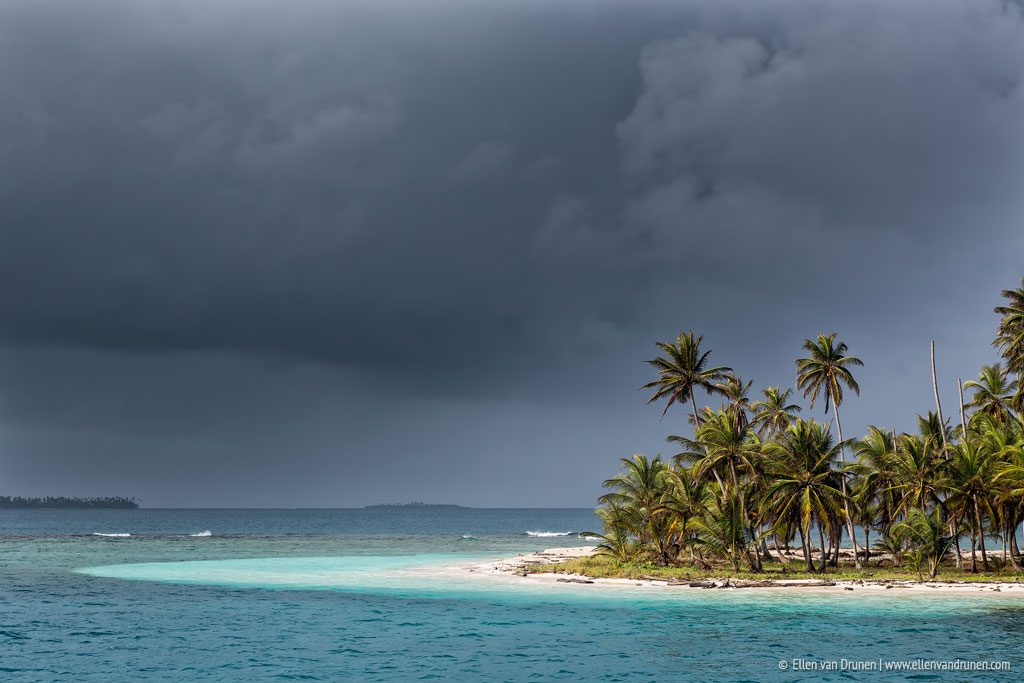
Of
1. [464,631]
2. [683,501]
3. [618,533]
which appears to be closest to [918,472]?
[683,501]

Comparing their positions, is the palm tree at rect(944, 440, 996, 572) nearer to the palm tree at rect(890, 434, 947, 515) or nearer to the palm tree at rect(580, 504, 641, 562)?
the palm tree at rect(890, 434, 947, 515)

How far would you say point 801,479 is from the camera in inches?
2062

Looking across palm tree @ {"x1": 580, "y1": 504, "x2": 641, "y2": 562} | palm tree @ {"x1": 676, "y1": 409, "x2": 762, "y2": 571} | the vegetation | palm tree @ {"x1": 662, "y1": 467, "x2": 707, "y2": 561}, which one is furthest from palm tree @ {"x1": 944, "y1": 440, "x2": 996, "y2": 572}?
palm tree @ {"x1": 580, "y1": 504, "x2": 641, "y2": 562}

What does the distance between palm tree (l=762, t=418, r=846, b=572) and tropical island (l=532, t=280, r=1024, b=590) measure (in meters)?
0.09

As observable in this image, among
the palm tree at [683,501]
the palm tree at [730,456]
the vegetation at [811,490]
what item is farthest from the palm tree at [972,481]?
the palm tree at [683,501]

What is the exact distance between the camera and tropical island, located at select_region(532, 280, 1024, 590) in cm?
5281

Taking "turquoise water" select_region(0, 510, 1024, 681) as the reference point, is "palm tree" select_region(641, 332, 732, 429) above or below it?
above

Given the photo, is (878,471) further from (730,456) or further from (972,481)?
(730,456)

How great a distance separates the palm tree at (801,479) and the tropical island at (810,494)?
9 cm

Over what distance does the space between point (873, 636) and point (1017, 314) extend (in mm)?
45592

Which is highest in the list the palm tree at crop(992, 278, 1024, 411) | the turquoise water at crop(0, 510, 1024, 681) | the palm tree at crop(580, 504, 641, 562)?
the palm tree at crop(992, 278, 1024, 411)

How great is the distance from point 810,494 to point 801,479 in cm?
119

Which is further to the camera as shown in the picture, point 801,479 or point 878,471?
point 878,471

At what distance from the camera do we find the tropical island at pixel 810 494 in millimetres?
52812
